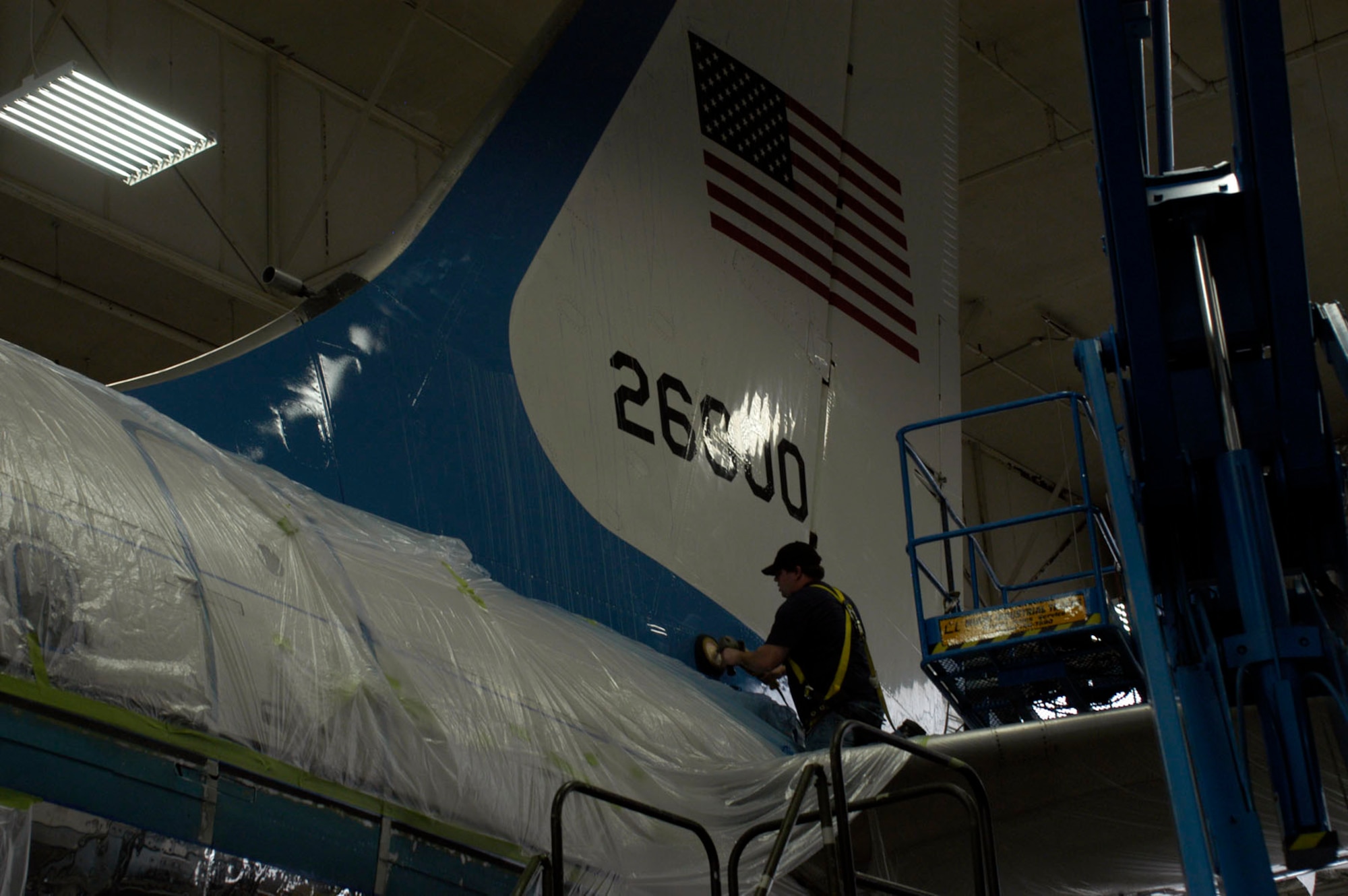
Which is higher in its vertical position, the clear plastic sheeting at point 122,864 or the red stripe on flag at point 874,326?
the red stripe on flag at point 874,326

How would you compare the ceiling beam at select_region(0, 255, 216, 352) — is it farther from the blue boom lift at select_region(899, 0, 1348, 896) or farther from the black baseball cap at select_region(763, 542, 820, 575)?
the blue boom lift at select_region(899, 0, 1348, 896)

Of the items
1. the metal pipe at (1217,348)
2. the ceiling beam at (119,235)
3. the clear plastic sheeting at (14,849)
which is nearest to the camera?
the clear plastic sheeting at (14,849)

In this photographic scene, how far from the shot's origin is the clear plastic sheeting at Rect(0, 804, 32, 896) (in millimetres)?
2273

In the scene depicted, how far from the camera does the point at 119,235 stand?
1367 cm

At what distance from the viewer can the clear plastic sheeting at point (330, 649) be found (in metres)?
2.64

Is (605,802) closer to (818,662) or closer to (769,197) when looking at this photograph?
(818,662)

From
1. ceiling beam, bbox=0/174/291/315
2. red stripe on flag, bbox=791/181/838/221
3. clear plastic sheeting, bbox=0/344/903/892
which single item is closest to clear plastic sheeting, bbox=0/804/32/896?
clear plastic sheeting, bbox=0/344/903/892

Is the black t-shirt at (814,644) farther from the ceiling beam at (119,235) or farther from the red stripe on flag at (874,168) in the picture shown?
the ceiling beam at (119,235)

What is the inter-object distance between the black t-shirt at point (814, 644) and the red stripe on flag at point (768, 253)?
146 cm

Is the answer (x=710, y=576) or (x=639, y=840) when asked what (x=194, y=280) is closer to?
(x=710, y=576)

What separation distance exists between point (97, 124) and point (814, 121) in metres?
6.48

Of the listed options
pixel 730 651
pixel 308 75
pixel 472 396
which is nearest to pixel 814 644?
pixel 730 651

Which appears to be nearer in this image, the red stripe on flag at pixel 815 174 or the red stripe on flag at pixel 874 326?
the red stripe on flag at pixel 815 174

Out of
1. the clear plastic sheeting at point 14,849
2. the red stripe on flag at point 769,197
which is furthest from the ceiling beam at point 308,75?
the clear plastic sheeting at point 14,849
